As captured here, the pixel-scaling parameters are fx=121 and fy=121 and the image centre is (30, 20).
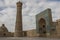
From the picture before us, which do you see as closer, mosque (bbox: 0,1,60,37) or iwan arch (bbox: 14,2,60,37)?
mosque (bbox: 0,1,60,37)

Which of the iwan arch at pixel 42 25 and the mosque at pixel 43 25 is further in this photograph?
the iwan arch at pixel 42 25

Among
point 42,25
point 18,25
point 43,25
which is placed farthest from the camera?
point 18,25

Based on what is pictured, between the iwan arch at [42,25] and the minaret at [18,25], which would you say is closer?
the iwan arch at [42,25]

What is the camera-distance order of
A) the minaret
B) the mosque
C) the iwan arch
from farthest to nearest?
the minaret → the iwan arch → the mosque

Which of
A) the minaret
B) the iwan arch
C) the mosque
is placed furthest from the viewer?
the minaret

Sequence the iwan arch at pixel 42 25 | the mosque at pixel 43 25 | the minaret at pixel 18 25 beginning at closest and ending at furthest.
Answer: the mosque at pixel 43 25 < the iwan arch at pixel 42 25 < the minaret at pixel 18 25

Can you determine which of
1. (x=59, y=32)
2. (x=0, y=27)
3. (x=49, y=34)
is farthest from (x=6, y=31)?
(x=59, y=32)

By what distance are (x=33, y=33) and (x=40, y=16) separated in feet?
15.4

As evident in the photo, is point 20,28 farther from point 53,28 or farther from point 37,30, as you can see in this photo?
point 53,28

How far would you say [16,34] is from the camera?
3055 centimetres

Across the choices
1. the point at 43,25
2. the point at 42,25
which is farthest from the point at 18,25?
the point at 43,25

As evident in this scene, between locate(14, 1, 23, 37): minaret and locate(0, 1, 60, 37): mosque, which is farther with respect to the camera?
locate(14, 1, 23, 37): minaret

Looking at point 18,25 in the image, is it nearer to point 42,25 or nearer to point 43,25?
point 42,25

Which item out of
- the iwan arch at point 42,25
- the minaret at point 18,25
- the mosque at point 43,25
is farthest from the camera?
the minaret at point 18,25
